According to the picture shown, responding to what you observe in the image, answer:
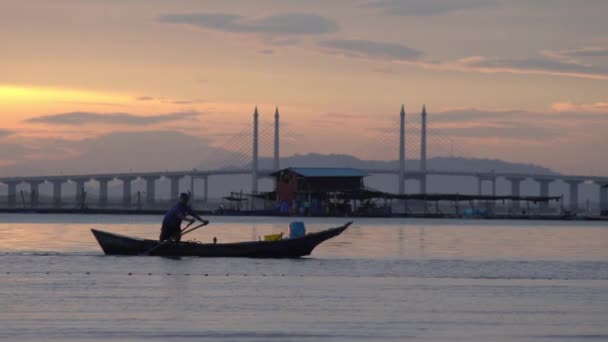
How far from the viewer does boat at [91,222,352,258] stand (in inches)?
1316

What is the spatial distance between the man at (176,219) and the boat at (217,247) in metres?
0.30

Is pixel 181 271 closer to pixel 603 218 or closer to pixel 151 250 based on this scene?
pixel 151 250

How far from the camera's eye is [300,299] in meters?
21.4

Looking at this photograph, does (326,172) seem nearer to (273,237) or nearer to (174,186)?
(174,186)

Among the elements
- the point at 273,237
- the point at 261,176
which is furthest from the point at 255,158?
the point at 273,237

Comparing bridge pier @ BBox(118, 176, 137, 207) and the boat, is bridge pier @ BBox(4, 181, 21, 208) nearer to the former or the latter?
bridge pier @ BBox(118, 176, 137, 207)

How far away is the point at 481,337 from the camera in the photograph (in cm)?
1623

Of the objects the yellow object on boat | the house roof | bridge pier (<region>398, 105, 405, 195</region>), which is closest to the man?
the yellow object on boat

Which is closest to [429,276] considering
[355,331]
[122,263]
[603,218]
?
[122,263]

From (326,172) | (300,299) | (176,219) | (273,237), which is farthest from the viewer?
(326,172)

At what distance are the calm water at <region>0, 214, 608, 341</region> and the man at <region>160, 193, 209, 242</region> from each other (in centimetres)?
102

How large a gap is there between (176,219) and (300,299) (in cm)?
1252

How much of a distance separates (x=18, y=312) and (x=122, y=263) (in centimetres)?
1280

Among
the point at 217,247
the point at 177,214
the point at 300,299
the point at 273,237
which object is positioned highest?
the point at 177,214
